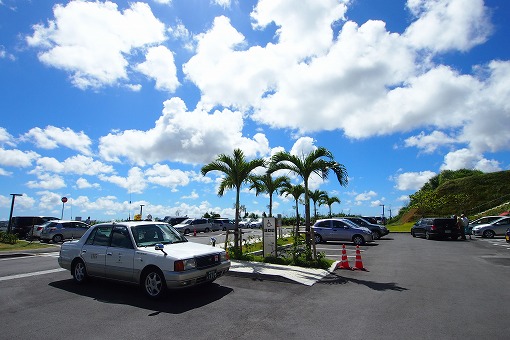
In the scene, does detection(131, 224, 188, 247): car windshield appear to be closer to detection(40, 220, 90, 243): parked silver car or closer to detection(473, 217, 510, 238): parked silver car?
detection(40, 220, 90, 243): parked silver car

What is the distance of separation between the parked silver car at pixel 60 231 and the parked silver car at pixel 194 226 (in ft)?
43.2

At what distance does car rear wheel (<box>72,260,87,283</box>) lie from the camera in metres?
8.92

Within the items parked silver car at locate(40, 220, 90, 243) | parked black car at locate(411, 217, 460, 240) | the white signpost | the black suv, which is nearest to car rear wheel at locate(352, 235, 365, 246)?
parked black car at locate(411, 217, 460, 240)

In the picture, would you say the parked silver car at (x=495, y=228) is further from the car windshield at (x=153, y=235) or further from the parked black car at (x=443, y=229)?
the car windshield at (x=153, y=235)

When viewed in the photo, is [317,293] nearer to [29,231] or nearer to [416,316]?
[416,316]

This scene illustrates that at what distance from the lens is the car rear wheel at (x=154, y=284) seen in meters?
7.26

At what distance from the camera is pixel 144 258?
757cm

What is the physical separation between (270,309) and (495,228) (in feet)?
89.7

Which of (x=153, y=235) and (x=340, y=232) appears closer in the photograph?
(x=153, y=235)

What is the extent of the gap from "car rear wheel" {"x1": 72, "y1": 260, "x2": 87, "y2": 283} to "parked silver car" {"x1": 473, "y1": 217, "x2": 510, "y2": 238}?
29.1m

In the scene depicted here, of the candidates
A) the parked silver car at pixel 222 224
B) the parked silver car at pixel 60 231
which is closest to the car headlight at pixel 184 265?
the parked silver car at pixel 60 231

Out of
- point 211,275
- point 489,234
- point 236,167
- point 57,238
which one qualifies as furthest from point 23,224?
point 489,234

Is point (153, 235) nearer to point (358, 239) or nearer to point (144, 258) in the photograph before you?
point (144, 258)

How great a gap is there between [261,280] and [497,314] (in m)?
Answer: 5.28
